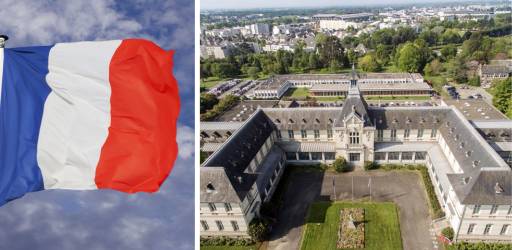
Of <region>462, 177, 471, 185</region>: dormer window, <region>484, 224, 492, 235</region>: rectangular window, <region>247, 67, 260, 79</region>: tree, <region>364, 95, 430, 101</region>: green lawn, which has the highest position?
<region>247, 67, 260, 79</region>: tree

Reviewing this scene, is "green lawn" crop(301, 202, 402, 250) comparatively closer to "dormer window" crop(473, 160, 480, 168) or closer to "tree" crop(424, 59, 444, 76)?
"dormer window" crop(473, 160, 480, 168)

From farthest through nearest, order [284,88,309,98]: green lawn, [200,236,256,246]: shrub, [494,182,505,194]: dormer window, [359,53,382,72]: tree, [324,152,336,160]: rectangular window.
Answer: [359,53,382,72]: tree → [284,88,309,98]: green lawn → [324,152,336,160]: rectangular window → [200,236,256,246]: shrub → [494,182,505,194]: dormer window

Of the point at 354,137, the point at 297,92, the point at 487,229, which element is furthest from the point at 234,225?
the point at 297,92

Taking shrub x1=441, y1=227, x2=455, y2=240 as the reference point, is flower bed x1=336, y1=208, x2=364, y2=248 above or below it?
below

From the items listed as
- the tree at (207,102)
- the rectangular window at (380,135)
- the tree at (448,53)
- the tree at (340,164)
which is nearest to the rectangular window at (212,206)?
the tree at (340,164)

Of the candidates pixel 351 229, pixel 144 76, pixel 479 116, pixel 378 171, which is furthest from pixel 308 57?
pixel 144 76

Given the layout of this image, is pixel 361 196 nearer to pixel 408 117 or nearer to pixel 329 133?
pixel 329 133

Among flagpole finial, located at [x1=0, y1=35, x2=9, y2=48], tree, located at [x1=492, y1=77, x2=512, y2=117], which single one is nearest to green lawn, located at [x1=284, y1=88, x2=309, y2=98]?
tree, located at [x1=492, y1=77, x2=512, y2=117]
